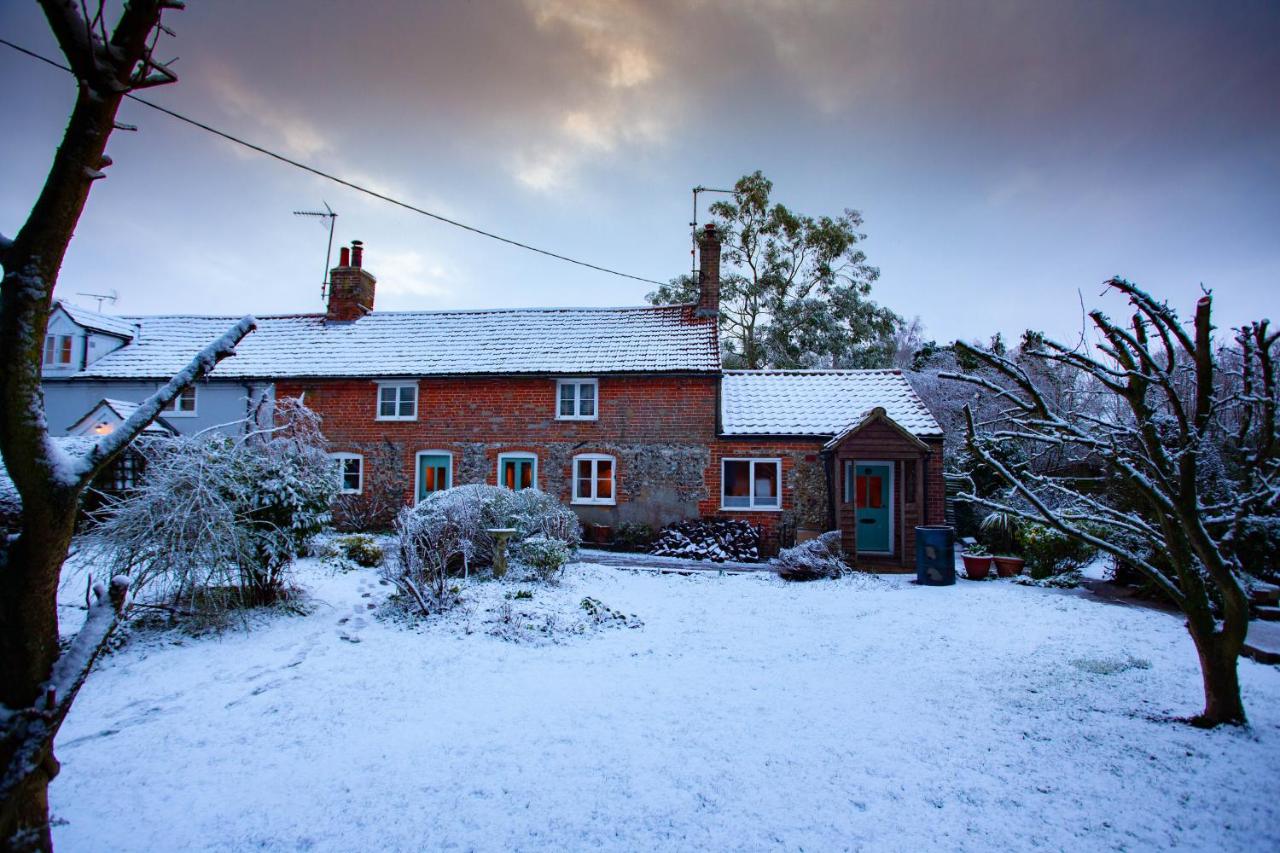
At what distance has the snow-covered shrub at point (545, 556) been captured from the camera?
10922 mm

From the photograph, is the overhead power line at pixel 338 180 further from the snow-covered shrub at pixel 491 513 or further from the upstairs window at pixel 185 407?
the upstairs window at pixel 185 407

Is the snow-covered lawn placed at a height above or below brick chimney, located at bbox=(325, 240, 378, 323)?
below

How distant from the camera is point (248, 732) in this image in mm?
5148

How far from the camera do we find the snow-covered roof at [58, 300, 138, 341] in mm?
20031

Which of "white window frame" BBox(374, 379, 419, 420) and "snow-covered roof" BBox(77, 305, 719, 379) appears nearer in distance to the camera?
"snow-covered roof" BBox(77, 305, 719, 379)

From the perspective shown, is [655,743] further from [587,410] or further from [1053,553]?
[587,410]

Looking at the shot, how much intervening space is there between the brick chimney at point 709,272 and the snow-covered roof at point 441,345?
54 cm

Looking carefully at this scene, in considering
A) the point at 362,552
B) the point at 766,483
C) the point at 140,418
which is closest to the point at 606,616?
the point at 362,552

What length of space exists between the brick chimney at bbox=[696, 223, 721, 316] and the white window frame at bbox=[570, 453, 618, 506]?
603 cm

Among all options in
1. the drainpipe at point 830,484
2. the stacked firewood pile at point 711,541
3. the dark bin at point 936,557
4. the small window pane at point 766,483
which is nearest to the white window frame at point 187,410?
the stacked firewood pile at point 711,541

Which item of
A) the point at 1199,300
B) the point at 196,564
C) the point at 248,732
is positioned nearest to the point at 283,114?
the point at 196,564

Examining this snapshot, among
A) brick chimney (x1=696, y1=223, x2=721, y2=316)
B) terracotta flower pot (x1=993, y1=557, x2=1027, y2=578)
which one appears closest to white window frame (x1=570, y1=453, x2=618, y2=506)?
brick chimney (x1=696, y1=223, x2=721, y2=316)

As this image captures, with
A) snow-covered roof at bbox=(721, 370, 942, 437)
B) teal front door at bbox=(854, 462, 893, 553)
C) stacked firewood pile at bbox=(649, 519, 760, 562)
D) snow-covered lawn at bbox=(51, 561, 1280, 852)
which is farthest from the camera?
snow-covered roof at bbox=(721, 370, 942, 437)

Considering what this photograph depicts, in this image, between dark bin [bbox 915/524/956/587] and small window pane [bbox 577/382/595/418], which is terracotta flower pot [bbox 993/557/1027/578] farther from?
small window pane [bbox 577/382/595/418]
